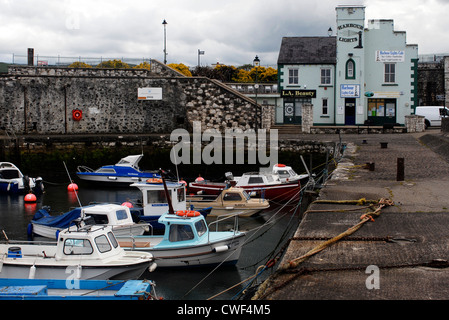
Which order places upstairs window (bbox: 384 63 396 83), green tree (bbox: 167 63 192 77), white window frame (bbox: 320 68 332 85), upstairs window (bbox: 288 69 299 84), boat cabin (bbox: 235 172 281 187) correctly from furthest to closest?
green tree (bbox: 167 63 192 77) < upstairs window (bbox: 288 69 299 84) < white window frame (bbox: 320 68 332 85) < upstairs window (bbox: 384 63 396 83) < boat cabin (bbox: 235 172 281 187)

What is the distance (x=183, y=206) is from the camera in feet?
55.8

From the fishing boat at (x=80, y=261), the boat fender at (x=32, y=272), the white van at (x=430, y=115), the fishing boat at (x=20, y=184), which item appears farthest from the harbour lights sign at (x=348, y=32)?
the boat fender at (x=32, y=272)

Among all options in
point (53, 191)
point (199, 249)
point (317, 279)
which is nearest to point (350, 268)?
point (317, 279)

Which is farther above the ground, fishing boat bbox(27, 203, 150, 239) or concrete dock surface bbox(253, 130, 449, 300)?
concrete dock surface bbox(253, 130, 449, 300)

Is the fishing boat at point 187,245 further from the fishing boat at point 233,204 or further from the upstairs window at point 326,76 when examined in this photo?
the upstairs window at point 326,76

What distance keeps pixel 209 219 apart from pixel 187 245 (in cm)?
598

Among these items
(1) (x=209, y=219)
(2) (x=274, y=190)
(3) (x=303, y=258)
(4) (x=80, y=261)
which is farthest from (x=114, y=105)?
(3) (x=303, y=258)

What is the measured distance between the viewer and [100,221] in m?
14.5

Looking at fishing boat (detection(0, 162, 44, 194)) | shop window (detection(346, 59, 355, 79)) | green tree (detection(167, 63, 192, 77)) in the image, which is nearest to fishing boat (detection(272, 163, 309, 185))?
fishing boat (detection(0, 162, 44, 194))

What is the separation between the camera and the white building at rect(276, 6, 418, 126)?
112 ft

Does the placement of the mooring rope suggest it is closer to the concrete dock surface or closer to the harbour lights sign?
the concrete dock surface

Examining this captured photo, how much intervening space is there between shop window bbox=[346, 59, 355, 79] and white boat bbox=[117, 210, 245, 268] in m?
23.4

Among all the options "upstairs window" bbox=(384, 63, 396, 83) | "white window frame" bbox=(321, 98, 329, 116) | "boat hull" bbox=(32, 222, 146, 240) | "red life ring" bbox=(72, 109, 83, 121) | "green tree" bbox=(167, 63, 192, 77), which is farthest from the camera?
"green tree" bbox=(167, 63, 192, 77)
